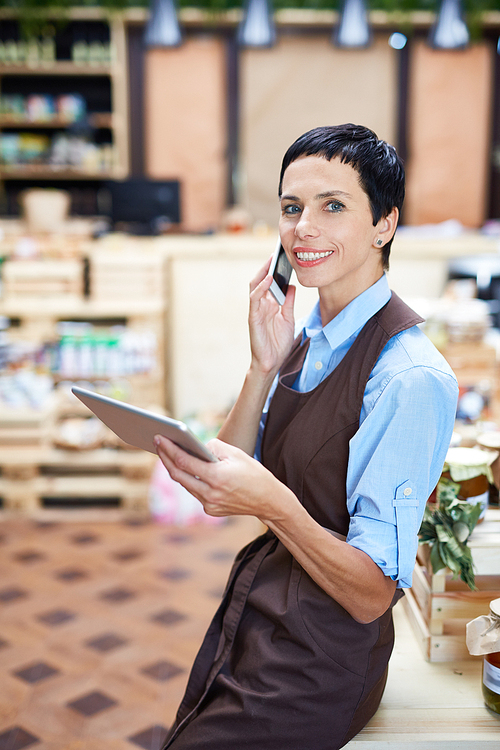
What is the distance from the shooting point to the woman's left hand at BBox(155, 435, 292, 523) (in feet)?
3.65

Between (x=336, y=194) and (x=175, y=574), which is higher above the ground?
(x=336, y=194)

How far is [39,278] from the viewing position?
4312mm

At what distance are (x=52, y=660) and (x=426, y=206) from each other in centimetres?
607

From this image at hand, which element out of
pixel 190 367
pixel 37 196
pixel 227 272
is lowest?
pixel 190 367

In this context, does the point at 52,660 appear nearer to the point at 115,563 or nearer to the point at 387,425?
the point at 115,563

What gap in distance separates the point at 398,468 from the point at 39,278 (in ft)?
11.7

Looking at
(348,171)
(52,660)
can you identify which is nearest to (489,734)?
(348,171)

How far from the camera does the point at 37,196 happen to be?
209 inches

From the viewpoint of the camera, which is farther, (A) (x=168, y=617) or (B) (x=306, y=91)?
(B) (x=306, y=91)

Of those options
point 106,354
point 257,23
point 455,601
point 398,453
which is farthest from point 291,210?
point 257,23

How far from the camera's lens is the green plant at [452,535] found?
154 centimetres

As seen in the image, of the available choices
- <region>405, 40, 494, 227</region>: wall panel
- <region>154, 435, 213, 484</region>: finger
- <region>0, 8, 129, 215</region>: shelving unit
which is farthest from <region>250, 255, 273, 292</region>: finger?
<region>405, 40, 494, 227</region>: wall panel

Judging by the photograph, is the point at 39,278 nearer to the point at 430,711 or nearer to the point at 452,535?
the point at 452,535

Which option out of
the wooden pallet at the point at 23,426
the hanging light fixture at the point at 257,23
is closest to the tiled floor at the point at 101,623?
the wooden pallet at the point at 23,426
